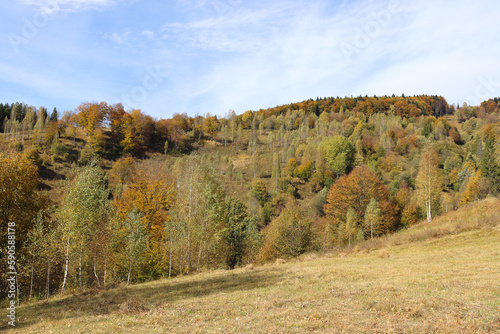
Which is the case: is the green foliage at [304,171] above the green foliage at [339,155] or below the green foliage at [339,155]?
below

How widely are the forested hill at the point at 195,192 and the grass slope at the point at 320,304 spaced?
9.52m

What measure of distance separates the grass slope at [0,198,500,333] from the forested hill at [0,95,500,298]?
375 inches

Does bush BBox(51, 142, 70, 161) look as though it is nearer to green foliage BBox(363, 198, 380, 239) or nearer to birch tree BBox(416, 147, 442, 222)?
green foliage BBox(363, 198, 380, 239)

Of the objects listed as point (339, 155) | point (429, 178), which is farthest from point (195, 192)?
point (339, 155)

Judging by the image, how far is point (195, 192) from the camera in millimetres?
33250

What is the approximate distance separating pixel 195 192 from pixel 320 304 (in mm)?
22878

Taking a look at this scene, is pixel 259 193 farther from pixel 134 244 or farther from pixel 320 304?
pixel 320 304

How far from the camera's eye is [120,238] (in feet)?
97.6

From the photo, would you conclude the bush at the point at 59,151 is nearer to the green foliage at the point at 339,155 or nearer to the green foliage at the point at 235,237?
the green foliage at the point at 235,237

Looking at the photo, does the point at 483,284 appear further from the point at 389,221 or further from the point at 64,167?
the point at 64,167

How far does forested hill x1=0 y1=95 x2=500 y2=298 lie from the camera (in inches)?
1033

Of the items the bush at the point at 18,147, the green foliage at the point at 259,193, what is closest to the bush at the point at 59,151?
the bush at the point at 18,147

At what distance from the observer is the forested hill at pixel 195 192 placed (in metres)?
26.2

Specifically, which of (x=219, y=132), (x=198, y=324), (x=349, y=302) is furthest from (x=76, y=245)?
(x=219, y=132)
